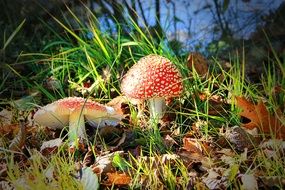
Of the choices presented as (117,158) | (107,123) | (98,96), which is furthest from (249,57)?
(117,158)

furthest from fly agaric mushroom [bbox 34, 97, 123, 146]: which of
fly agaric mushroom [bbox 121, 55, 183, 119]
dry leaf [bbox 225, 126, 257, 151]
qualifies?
dry leaf [bbox 225, 126, 257, 151]

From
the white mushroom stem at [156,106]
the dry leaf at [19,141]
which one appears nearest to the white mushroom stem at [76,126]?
the dry leaf at [19,141]

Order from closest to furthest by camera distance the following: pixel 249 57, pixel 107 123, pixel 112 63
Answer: pixel 107 123
pixel 112 63
pixel 249 57

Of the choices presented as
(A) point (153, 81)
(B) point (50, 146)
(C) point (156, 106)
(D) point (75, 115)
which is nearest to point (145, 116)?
(C) point (156, 106)

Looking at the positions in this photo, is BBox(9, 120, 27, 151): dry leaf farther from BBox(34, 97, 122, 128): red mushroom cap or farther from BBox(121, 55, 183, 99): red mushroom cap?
BBox(121, 55, 183, 99): red mushroom cap

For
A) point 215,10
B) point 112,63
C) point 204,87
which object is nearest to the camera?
point 204,87

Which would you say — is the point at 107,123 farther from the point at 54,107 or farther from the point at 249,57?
the point at 249,57

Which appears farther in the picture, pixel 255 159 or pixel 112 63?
pixel 112 63
